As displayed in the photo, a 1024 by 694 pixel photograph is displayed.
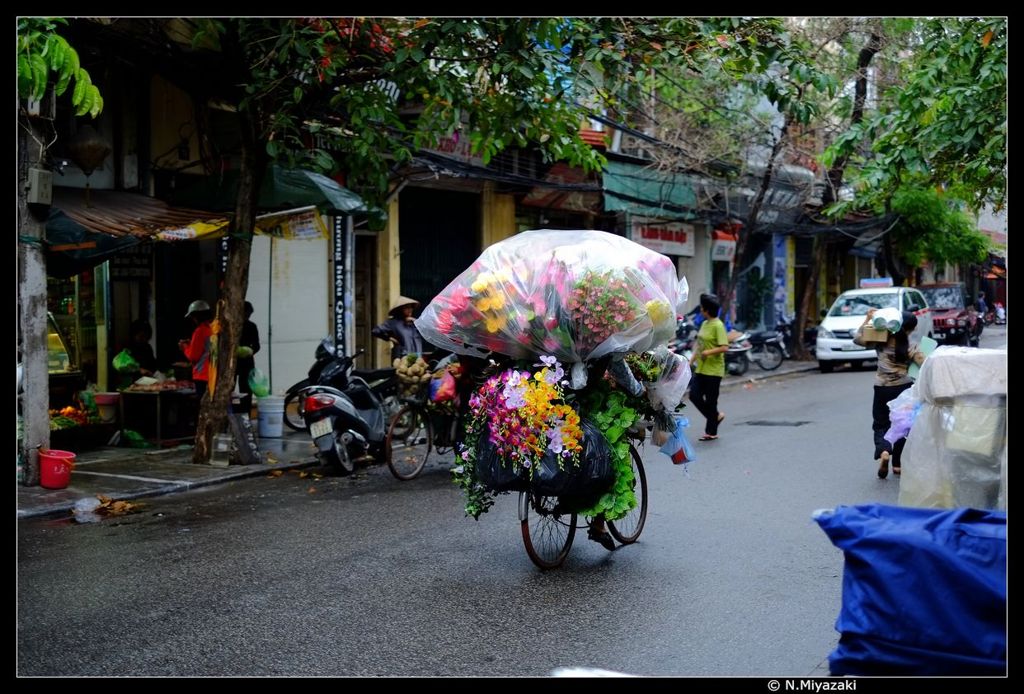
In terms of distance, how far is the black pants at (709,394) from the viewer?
12.1 meters

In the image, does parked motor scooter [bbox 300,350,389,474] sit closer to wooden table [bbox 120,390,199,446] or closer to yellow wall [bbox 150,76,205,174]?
wooden table [bbox 120,390,199,446]

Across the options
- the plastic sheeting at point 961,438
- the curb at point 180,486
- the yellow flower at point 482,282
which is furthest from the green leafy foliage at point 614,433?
the curb at point 180,486

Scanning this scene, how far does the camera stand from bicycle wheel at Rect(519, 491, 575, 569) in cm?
650

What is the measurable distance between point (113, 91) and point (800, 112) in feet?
26.0

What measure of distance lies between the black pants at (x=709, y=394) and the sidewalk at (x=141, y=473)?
4391 mm

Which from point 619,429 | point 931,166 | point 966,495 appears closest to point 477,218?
point 931,166

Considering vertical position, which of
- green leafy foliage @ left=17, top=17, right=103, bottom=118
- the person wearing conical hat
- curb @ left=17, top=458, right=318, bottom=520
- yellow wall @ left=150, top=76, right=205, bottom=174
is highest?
Result: yellow wall @ left=150, top=76, right=205, bottom=174

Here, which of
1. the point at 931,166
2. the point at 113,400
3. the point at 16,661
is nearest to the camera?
the point at 16,661

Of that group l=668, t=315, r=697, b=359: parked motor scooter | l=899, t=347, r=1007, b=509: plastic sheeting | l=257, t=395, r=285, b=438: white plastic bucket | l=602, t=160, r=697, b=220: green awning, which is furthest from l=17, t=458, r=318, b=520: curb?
l=602, t=160, r=697, b=220: green awning

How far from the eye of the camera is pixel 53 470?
935 centimetres

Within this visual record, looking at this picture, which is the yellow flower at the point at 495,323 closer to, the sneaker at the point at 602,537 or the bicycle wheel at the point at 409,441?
the sneaker at the point at 602,537

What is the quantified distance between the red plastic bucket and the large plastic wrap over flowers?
4.61 m

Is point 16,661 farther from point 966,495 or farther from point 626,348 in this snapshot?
point 966,495

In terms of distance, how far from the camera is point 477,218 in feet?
67.3
